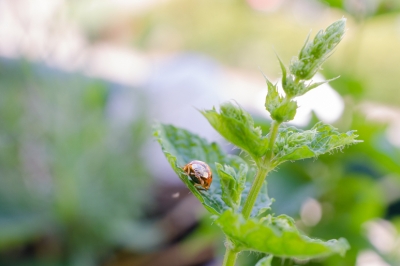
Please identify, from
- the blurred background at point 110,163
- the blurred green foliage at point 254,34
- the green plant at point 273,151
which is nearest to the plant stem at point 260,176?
the green plant at point 273,151

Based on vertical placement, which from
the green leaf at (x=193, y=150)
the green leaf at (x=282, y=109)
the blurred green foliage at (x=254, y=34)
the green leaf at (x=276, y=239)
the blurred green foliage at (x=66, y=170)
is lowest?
the green leaf at (x=276, y=239)

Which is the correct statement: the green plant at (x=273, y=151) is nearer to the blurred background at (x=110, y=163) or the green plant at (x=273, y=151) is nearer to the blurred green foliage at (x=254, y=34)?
the blurred background at (x=110, y=163)

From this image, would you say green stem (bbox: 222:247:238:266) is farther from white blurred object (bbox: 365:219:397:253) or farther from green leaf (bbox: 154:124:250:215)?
white blurred object (bbox: 365:219:397:253)

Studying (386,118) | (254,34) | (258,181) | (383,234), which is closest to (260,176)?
(258,181)

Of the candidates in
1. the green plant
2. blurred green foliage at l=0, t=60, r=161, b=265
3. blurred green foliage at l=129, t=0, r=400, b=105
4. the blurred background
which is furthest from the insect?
blurred green foliage at l=129, t=0, r=400, b=105

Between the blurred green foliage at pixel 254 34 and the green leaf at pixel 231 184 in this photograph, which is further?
the blurred green foliage at pixel 254 34

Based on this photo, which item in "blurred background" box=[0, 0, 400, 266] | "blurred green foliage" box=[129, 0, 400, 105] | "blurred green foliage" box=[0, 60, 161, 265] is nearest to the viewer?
"blurred background" box=[0, 0, 400, 266]
